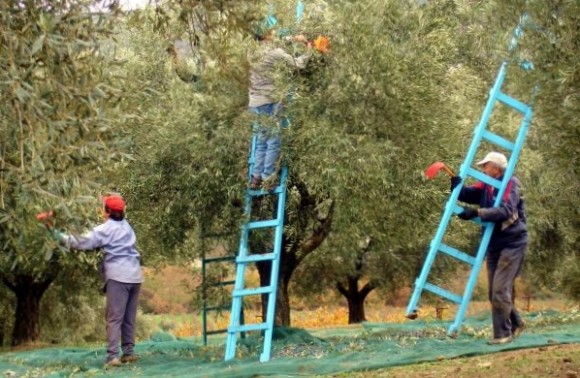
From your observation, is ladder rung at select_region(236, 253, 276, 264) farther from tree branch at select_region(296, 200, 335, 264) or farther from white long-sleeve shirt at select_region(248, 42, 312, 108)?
tree branch at select_region(296, 200, 335, 264)

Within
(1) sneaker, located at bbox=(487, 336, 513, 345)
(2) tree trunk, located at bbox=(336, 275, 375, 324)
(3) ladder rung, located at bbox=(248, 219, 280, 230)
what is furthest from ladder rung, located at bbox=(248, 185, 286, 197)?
(2) tree trunk, located at bbox=(336, 275, 375, 324)

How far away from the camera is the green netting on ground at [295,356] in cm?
1122

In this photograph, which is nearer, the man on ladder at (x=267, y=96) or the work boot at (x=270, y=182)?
the man on ladder at (x=267, y=96)

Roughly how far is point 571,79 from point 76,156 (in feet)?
13.9

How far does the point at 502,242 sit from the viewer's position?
12.1m

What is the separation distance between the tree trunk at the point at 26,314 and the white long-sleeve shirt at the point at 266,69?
11.5 m

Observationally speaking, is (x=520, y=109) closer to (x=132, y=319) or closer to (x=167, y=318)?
(x=132, y=319)

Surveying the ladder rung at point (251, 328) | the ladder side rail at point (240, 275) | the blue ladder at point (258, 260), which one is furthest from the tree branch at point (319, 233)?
the ladder rung at point (251, 328)

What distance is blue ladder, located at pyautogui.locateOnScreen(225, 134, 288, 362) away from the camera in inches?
492

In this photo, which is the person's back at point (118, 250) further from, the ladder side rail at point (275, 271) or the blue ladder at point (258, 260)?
the ladder side rail at point (275, 271)

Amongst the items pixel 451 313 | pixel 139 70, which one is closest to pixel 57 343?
pixel 139 70

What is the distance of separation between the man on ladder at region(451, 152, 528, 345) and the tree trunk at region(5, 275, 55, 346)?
12885 mm

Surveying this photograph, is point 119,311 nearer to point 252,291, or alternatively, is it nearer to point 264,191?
point 252,291

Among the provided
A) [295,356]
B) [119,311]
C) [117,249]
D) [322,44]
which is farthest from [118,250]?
[322,44]
